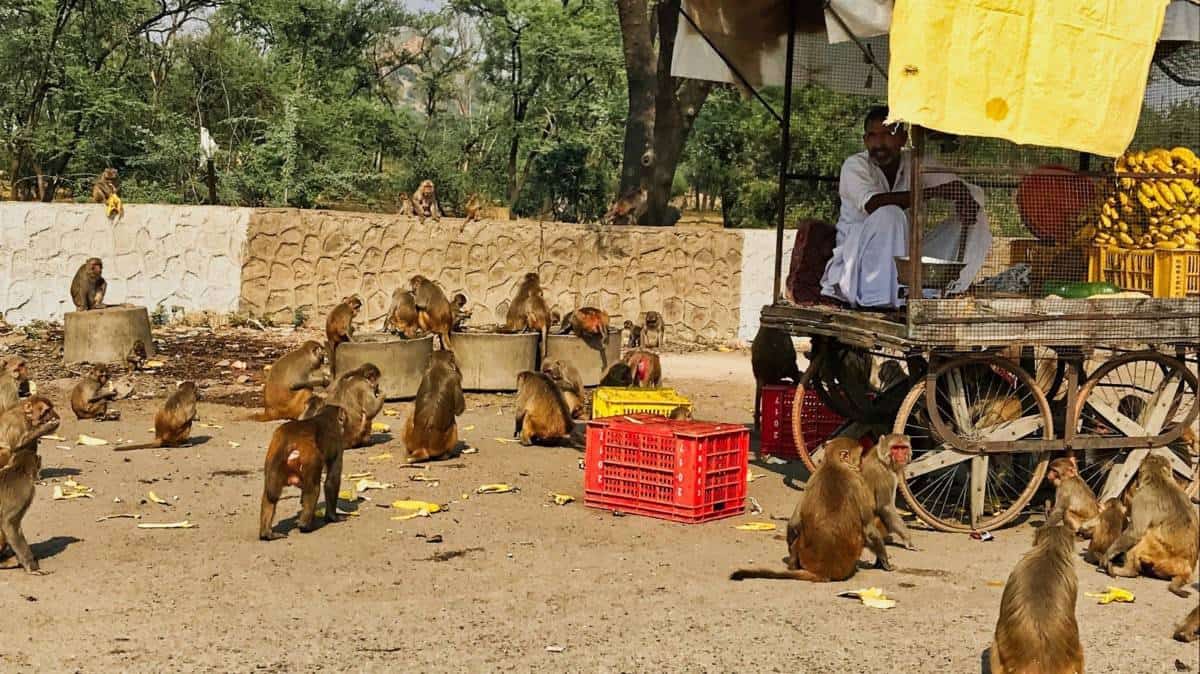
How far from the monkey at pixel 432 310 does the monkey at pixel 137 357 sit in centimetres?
298

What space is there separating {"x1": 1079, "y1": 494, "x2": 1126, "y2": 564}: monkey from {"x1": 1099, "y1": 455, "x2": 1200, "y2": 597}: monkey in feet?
1.16

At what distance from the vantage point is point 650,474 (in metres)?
9.30

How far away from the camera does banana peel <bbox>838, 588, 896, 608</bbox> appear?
723cm

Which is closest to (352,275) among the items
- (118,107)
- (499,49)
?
(118,107)

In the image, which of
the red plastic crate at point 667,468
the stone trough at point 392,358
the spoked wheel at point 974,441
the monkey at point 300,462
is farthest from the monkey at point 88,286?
the spoked wheel at point 974,441

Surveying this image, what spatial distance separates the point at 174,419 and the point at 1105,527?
721cm

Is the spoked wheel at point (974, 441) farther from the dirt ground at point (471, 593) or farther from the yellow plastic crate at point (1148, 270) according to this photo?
the yellow plastic crate at point (1148, 270)

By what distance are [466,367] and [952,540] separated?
715cm

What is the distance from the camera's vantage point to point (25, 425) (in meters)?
9.10

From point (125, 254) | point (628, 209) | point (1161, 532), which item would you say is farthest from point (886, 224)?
point (628, 209)

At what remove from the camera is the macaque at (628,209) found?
20.8 meters

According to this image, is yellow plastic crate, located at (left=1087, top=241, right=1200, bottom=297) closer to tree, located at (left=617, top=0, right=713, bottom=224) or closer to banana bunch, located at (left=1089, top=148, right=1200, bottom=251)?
banana bunch, located at (left=1089, top=148, right=1200, bottom=251)

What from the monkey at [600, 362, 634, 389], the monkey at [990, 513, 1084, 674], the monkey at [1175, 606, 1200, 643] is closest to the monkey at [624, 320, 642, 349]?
the monkey at [600, 362, 634, 389]

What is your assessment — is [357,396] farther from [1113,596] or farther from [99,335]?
[1113,596]
